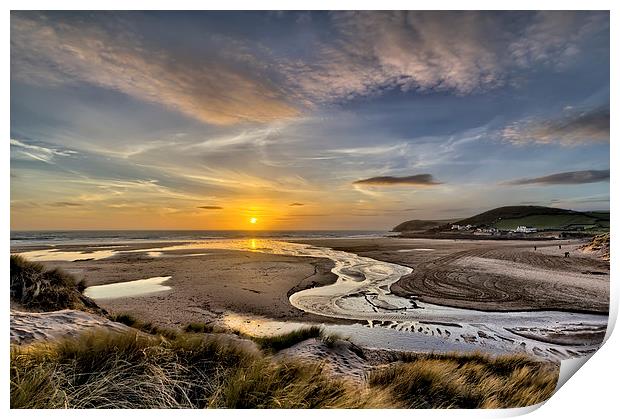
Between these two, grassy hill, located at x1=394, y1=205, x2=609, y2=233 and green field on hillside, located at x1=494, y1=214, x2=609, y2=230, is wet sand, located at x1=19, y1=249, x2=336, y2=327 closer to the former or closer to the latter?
grassy hill, located at x1=394, y1=205, x2=609, y2=233

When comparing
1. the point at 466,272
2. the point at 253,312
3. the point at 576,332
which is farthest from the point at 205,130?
the point at 576,332

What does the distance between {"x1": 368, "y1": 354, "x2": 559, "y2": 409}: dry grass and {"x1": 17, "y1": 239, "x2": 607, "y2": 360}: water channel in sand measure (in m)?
0.54

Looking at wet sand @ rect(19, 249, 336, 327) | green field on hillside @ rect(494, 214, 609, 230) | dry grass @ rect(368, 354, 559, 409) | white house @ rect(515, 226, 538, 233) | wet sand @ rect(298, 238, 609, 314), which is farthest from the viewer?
white house @ rect(515, 226, 538, 233)

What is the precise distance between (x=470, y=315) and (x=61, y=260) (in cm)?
469

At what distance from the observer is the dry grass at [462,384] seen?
2098 mm

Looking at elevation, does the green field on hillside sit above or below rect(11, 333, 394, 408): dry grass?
above

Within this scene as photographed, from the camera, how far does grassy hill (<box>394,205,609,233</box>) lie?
10.8ft

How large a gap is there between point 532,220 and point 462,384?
8.36 feet

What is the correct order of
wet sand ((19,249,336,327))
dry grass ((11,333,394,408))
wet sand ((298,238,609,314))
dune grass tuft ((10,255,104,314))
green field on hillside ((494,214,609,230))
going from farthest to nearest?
wet sand ((298,238,609,314)) < wet sand ((19,249,336,327)) < green field on hillside ((494,214,609,230)) < dune grass tuft ((10,255,104,314)) < dry grass ((11,333,394,408))

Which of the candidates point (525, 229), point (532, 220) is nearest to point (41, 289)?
point (525, 229)

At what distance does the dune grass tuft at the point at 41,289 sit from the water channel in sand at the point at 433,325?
77 cm

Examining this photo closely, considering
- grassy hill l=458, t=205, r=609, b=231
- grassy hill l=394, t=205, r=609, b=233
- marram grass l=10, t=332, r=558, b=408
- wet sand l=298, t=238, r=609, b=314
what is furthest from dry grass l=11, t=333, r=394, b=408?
grassy hill l=458, t=205, r=609, b=231

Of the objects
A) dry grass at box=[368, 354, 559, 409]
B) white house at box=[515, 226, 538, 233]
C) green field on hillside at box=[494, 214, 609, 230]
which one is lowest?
dry grass at box=[368, 354, 559, 409]
